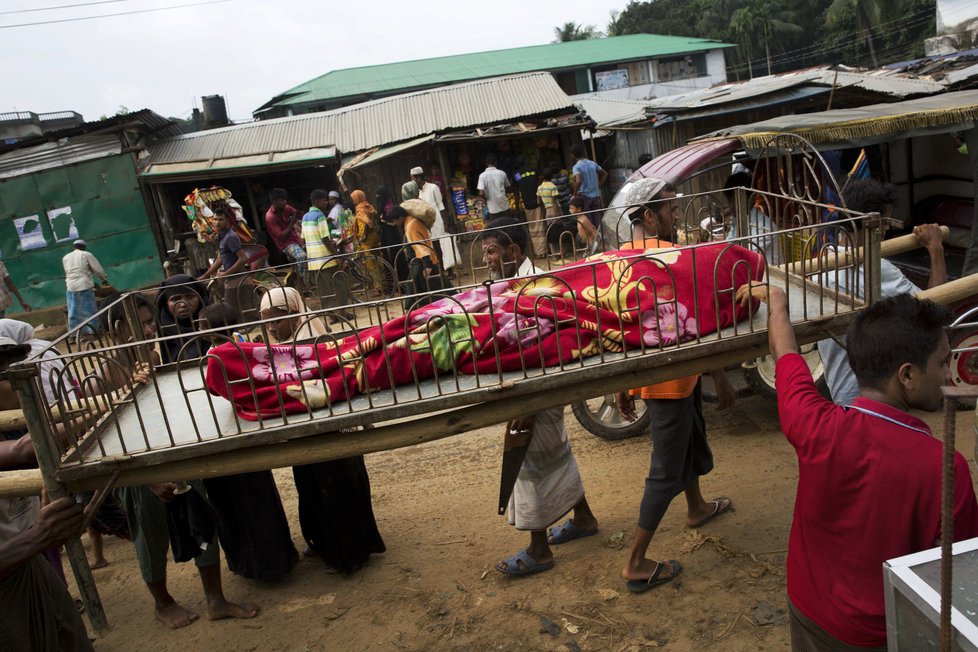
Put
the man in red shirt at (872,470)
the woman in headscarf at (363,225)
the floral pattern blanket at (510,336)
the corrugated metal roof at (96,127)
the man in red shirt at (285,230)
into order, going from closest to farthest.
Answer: the man in red shirt at (872,470) → the floral pattern blanket at (510,336) → the woman in headscarf at (363,225) → the man in red shirt at (285,230) → the corrugated metal roof at (96,127)

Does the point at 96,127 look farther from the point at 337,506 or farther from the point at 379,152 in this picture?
the point at 337,506

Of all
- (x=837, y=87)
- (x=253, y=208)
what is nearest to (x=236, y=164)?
(x=253, y=208)

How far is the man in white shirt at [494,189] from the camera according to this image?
11.2 meters

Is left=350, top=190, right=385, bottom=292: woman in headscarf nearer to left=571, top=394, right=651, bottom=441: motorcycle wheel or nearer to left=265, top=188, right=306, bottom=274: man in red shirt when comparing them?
left=265, top=188, right=306, bottom=274: man in red shirt

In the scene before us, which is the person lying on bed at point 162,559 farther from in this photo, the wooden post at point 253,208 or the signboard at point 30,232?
the signboard at point 30,232

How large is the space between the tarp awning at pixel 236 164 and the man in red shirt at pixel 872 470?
1087 centimetres

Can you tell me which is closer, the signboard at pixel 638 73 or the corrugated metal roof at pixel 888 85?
the corrugated metal roof at pixel 888 85

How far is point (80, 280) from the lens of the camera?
30.0 feet

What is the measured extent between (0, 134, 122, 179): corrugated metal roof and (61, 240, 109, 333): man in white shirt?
9.65ft

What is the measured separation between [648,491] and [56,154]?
1159 cm

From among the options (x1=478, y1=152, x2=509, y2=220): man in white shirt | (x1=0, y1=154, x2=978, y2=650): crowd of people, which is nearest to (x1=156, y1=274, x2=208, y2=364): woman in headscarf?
(x1=0, y1=154, x2=978, y2=650): crowd of people

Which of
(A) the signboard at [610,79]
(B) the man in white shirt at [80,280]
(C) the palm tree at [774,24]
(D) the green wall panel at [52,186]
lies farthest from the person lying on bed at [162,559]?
(C) the palm tree at [774,24]

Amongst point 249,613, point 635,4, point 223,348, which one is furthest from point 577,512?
point 635,4

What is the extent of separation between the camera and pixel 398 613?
11.6 ft
